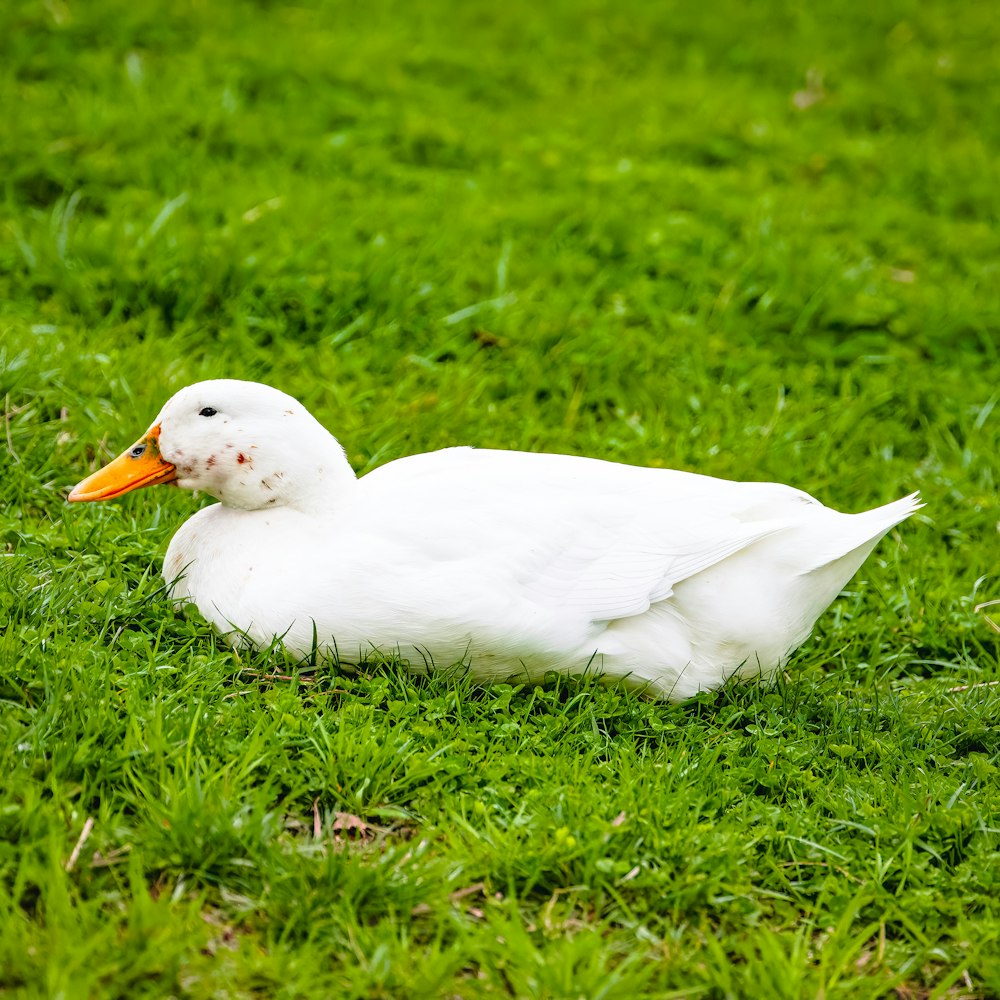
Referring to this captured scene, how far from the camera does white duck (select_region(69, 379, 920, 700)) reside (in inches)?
122

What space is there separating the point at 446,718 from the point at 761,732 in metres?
0.82

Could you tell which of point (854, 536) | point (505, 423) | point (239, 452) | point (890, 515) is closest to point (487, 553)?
point (239, 452)

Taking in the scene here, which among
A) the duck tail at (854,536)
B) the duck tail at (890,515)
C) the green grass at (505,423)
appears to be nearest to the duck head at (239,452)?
the green grass at (505,423)

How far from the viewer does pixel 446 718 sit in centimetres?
311

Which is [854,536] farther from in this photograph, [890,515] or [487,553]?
[487,553]

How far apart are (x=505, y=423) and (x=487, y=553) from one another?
151 cm

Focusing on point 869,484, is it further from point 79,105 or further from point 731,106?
point 79,105

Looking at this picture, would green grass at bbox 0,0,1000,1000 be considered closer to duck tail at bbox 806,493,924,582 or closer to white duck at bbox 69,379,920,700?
white duck at bbox 69,379,920,700

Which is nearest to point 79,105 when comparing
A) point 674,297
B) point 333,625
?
point 674,297

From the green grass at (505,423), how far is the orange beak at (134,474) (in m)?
0.23

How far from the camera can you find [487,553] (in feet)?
10.4

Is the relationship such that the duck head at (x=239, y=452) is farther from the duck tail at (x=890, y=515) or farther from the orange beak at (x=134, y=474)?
the duck tail at (x=890, y=515)

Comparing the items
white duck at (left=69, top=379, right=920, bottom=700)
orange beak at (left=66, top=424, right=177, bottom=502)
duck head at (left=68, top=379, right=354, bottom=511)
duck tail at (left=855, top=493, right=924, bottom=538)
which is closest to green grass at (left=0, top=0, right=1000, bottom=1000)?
white duck at (left=69, top=379, right=920, bottom=700)

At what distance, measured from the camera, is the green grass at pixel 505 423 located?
2541mm
